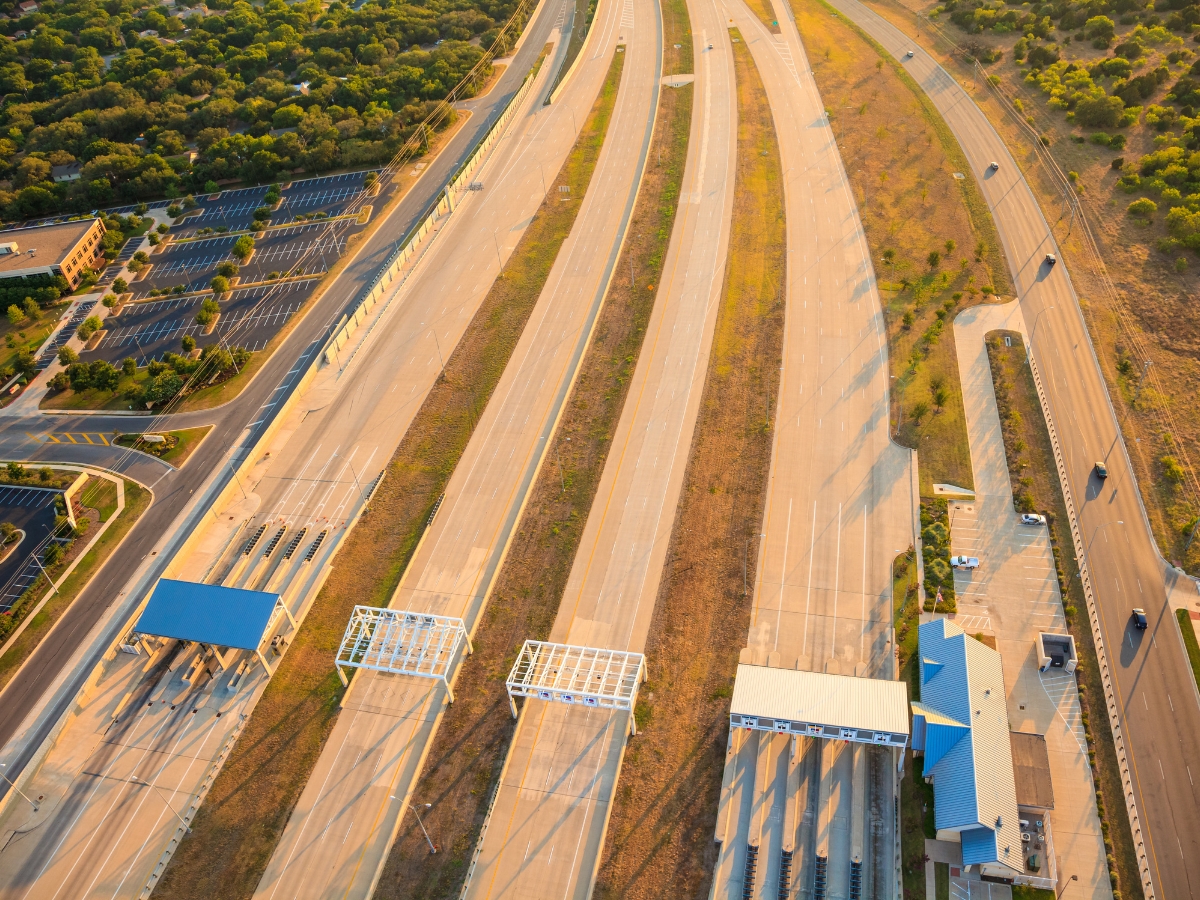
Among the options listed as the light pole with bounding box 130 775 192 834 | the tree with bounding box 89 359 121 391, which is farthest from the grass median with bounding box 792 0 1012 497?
the tree with bounding box 89 359 121 391

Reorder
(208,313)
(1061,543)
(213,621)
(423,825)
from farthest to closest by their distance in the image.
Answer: (208,313) → (1061,543) → (213,621) → (423,825)

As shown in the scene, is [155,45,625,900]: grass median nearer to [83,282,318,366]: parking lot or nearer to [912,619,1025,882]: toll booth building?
[83,282,318,366]: parking lot

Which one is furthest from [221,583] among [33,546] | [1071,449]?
[1071,449]

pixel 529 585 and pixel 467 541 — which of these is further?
pixel 467 541

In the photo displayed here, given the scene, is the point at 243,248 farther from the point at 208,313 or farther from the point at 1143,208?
the point at 1143,208

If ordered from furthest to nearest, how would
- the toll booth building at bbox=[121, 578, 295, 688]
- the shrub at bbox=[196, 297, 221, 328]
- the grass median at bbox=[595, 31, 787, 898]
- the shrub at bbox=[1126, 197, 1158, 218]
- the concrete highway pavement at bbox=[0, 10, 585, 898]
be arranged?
the shrub at bbox=[1126, 197, 1158, 218] < the shrub at bbox=[196, 297, 221, 328] < the toll booth building at bbox=[121, 578, 295, 688] < the concrete highway pavement at bbox=[0, 10, 585, 898] < the grass median at bbox=[595, 31, 787, 898]

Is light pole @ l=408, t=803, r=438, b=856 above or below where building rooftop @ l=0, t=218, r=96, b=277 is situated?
below

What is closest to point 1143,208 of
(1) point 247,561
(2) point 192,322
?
(1) point 247,561
